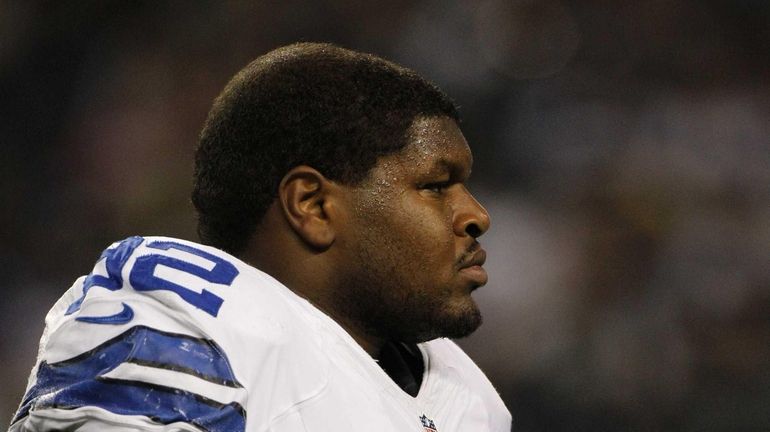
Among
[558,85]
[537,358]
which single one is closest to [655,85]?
[558,85]

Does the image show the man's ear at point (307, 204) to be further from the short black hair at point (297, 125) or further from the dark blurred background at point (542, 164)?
the dark blurred background at point (542, 164)

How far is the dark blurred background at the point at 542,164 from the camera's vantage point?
113 inches

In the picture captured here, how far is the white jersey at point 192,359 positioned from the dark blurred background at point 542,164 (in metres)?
1.85

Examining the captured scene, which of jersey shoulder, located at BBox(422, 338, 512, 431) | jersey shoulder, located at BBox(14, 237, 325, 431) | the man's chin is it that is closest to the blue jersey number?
jersey shoulder, located at BBox(14, 237, 325, 431)

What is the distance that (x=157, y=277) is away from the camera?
3.47 feet

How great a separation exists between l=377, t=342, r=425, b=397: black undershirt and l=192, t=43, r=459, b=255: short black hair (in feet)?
0.83

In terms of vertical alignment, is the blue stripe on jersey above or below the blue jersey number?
below

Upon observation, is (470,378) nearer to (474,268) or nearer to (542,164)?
(474,268)

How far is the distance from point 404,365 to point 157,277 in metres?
0.46

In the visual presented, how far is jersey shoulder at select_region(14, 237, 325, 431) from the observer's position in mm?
979

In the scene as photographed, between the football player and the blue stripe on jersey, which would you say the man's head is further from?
the blue stripe on jersey

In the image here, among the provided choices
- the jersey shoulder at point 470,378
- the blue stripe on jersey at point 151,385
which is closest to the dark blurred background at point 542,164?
the jersey shoulder at point 470,378

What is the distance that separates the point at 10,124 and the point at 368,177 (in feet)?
7.01

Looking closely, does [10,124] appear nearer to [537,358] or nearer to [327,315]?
[537,358]
